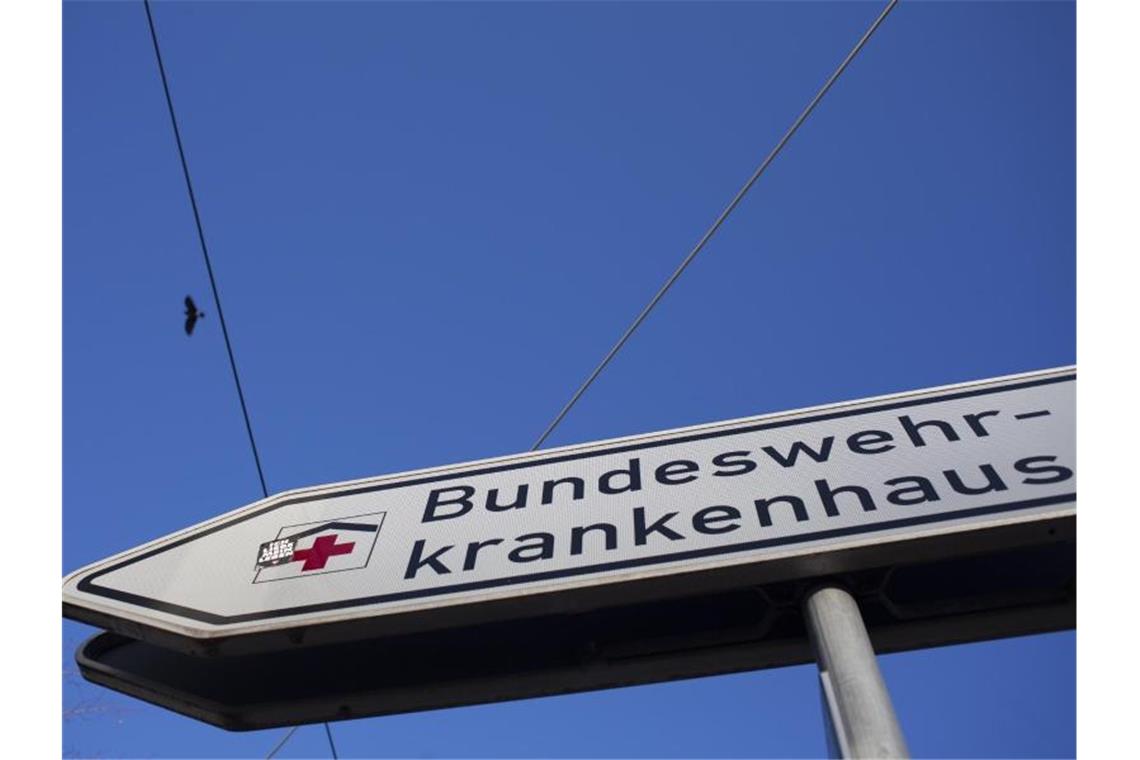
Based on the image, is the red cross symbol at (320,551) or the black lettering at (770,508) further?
the red cross symbol at (320,551)

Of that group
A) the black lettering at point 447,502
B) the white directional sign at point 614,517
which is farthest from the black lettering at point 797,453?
the black lettering at point 447,502

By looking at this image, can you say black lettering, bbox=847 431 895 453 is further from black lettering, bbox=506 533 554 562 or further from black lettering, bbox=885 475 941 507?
black lettering, bbox=506 533 554 562

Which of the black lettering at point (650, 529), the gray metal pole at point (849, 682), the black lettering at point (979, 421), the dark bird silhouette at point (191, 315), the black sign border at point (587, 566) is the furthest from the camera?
the dark bird silhouette at point (191, 315)

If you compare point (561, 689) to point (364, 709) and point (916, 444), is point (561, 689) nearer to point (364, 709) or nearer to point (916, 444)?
point (364, 709)

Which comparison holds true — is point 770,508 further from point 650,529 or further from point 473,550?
point 473,550

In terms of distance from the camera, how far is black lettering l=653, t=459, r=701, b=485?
176 centimetres

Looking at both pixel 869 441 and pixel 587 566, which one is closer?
pixel 587 566

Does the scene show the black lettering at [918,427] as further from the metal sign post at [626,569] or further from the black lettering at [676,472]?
the black lettering at [676,472]

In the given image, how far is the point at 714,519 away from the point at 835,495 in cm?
19

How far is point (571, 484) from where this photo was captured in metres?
1.81

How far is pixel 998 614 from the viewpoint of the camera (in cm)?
161

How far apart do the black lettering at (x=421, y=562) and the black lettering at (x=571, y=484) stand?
192mm

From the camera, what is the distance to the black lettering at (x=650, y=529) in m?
1.59

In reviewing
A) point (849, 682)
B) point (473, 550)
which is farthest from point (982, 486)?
point (473, 550)
